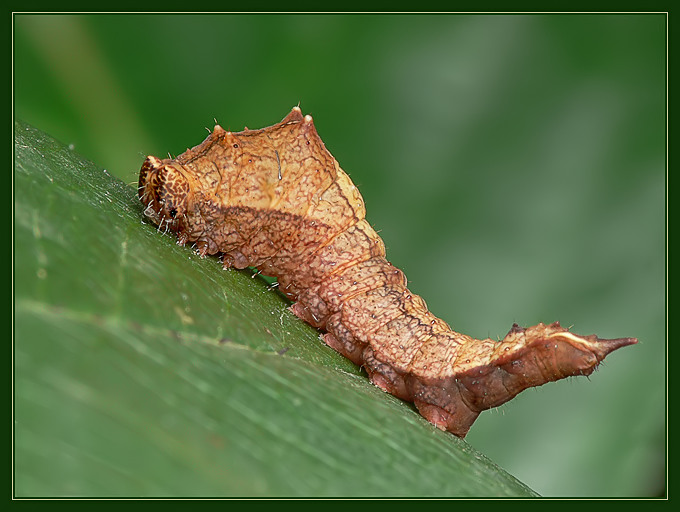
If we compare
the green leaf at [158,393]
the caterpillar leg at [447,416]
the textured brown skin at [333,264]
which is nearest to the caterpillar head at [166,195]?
the textured brown skin at [333,264]

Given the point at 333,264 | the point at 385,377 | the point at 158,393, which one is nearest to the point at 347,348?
the point at 385,377

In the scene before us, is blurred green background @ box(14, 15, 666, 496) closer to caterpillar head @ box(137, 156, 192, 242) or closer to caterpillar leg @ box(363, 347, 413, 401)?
caterpillar head @ box(137, 156, 192, 242)

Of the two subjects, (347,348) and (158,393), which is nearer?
(158,393)

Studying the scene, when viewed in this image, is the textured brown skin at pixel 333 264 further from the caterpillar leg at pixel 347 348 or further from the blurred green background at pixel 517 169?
the blurred green background at pixel 517 169

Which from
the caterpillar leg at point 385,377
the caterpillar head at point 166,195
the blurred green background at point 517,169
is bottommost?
the caterpillar leg at point 385,377

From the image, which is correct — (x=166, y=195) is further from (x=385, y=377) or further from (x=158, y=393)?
(x=158, y=393)

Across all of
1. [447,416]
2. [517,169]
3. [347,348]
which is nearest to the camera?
[447,416]

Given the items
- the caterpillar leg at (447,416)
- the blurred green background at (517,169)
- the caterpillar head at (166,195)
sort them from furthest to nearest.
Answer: the blurred green background at (517,169) → the caterpillar leg at (447,416) → the caterpillar head at (166,195)

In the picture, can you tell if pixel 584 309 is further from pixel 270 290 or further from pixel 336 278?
pixel 270 290
